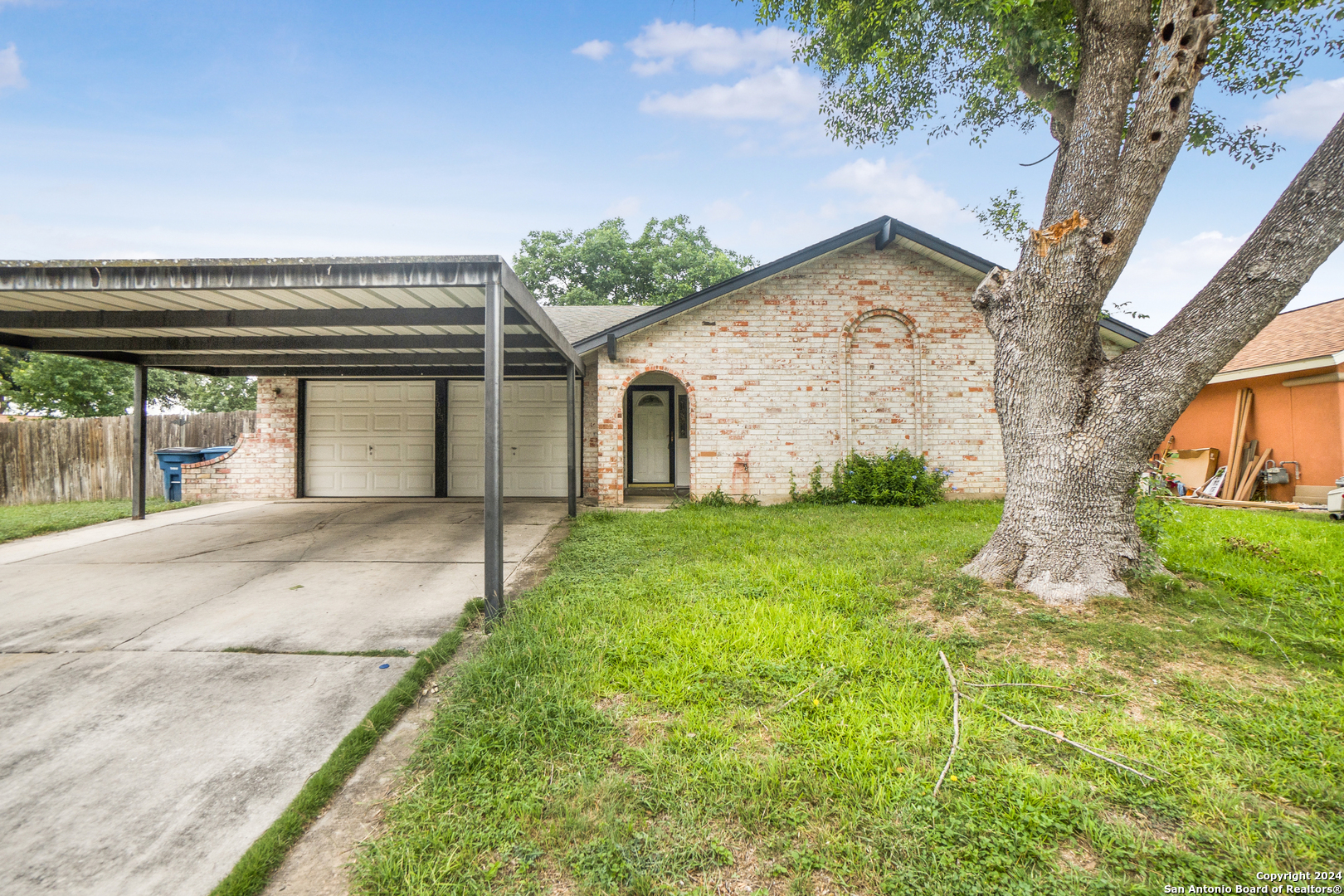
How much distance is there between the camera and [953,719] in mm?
2141

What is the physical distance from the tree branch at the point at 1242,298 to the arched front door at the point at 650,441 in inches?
341

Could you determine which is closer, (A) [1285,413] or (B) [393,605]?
(B) [393,605]

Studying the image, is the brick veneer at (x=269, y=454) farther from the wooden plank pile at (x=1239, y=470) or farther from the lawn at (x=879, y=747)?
the wooden plank pile at (x=1239, y=470)

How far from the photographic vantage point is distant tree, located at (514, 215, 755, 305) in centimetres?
2303

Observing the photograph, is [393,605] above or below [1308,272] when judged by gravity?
below

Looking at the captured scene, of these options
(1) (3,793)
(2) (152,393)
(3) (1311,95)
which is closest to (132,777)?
(1) (3,793)

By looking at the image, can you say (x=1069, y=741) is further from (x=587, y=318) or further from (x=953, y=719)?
(x=587, y=318)

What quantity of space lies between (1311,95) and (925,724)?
29.5 ft

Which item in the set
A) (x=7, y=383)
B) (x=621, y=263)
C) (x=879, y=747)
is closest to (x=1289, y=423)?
(x=879, y=747)

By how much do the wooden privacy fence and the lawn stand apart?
11680 mm

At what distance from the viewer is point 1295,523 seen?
6383 mm

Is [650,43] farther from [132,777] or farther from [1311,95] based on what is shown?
[132,777]

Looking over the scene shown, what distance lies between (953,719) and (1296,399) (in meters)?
12.2

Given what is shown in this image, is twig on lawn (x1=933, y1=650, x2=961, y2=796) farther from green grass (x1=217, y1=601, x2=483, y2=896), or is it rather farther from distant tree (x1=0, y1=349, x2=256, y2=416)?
distant tree (x1=0, y1=349, x2=256, y2=416)
